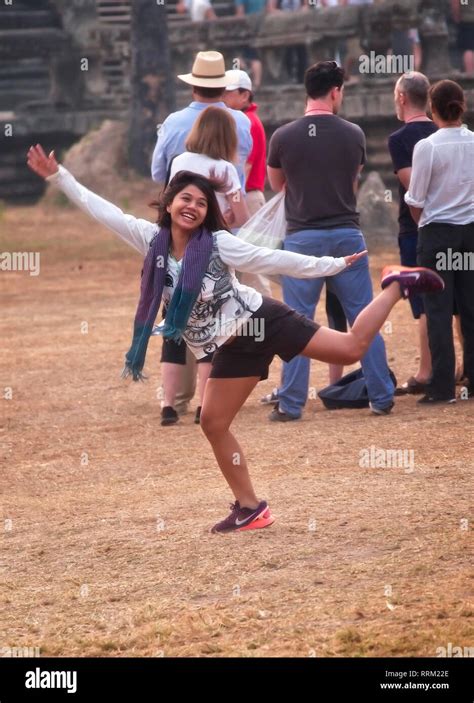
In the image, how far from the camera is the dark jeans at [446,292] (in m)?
8.26

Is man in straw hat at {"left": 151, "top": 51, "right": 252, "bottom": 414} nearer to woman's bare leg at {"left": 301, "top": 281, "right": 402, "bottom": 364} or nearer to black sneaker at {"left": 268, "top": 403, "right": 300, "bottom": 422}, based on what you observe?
black sneaker at {"left": 268, "top": 403, "right": 300, "bottom": 422}

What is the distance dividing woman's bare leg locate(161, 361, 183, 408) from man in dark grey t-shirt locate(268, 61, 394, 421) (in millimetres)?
715

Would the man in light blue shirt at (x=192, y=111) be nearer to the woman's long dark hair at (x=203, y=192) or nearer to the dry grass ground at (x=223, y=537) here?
the dry grass ground at (x=223, y=537)

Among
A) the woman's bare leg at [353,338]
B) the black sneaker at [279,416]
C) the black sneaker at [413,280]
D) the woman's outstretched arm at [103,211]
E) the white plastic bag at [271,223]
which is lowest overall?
the black sneaker at [279,416]

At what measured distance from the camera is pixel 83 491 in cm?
716

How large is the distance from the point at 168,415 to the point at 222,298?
9.27 ft

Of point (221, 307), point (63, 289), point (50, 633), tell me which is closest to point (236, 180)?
point (221, 307)

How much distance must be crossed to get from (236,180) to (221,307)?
2113mm

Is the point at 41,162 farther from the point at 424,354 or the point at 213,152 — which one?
the point at 424,354

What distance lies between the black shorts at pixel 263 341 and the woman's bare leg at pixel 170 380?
99.9 inches

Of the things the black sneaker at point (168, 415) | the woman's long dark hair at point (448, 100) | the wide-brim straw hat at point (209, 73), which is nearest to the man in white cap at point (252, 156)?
the wide-brim straw hat at point (209, 73)

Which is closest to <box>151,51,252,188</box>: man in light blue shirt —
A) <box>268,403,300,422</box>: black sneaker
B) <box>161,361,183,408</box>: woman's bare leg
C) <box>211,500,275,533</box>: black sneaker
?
<box>161,361,183,408</box>: woman's bare leg

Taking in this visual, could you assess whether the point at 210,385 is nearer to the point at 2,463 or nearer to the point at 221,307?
the point at 221,307

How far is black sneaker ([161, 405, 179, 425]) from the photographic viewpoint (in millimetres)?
8547
